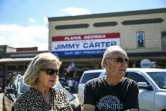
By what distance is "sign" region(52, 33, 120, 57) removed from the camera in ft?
92.6

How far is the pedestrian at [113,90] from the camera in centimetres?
299

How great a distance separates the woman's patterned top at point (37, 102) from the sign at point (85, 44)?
25.1m

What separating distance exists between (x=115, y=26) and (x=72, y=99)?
2306cm

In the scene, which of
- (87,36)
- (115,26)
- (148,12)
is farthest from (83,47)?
(148,12)

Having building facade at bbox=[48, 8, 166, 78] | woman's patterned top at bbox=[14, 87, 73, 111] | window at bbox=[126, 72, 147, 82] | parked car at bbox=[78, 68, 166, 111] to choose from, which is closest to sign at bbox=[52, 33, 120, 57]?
building facade at bbox=[48, 8, 166, 78]

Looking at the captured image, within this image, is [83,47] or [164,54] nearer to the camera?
[164,54]

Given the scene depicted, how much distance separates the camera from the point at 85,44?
1137 inches

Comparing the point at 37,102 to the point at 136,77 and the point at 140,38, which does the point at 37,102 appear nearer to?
the point at 136,77

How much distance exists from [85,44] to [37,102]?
26107mm

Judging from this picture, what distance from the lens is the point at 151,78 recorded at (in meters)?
7.82

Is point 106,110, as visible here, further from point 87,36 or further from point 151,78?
point 87,36

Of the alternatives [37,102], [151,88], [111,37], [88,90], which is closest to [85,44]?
[111,37]

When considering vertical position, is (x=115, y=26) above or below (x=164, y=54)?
above

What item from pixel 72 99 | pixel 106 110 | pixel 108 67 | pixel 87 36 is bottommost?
pixel 72 99
